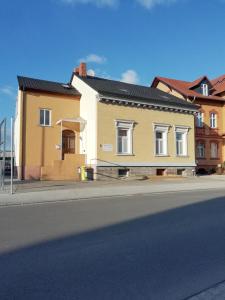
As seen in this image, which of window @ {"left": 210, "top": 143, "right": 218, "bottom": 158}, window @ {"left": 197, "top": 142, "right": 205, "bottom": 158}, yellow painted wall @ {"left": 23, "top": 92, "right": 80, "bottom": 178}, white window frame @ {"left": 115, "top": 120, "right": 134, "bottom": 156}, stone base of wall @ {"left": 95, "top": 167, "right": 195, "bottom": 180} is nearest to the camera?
stone base of wall @ {"left": 95, "top": 167, "right": 195, "bottom": 180}

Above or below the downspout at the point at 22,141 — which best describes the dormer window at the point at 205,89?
above

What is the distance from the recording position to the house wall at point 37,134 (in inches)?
996

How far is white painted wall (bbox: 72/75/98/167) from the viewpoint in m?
25.2

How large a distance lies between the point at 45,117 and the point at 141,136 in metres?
7.92

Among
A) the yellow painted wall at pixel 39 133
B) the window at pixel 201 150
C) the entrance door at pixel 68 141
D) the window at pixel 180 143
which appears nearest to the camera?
the yellow painted wall at pixel 39 133

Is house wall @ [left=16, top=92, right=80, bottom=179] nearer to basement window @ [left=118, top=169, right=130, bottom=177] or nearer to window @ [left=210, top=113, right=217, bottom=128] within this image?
basement window @ [left=118, top=169, right=130, bottom=177]

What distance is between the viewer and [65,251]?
19.3 ft

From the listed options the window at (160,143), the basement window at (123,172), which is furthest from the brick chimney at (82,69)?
the basement window at (123,172)

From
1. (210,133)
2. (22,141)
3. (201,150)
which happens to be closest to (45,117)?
(22,141)

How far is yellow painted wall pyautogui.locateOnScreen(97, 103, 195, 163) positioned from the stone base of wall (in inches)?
25.8

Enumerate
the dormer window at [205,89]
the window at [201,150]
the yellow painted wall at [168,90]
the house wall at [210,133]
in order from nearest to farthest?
the window at [201,150] < the house wall at [210,133] < the yellow painted wall at [168,90] < the dormer window at [205,89]

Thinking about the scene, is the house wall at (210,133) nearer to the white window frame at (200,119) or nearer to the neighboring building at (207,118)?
the neighboring building at (207,118)

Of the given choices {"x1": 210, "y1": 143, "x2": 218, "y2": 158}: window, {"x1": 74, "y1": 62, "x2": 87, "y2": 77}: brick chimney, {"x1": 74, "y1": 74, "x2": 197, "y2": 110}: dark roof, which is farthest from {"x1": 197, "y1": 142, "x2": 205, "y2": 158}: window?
{"x1": 74, "y1": 62, "x2": 87, "y2": 77}: brick chimney

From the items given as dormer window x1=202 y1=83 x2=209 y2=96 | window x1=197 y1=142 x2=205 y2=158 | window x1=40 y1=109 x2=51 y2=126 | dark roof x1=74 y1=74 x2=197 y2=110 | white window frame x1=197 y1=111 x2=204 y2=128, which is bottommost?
window x1=197 y1=142 x2=205 y2=158
